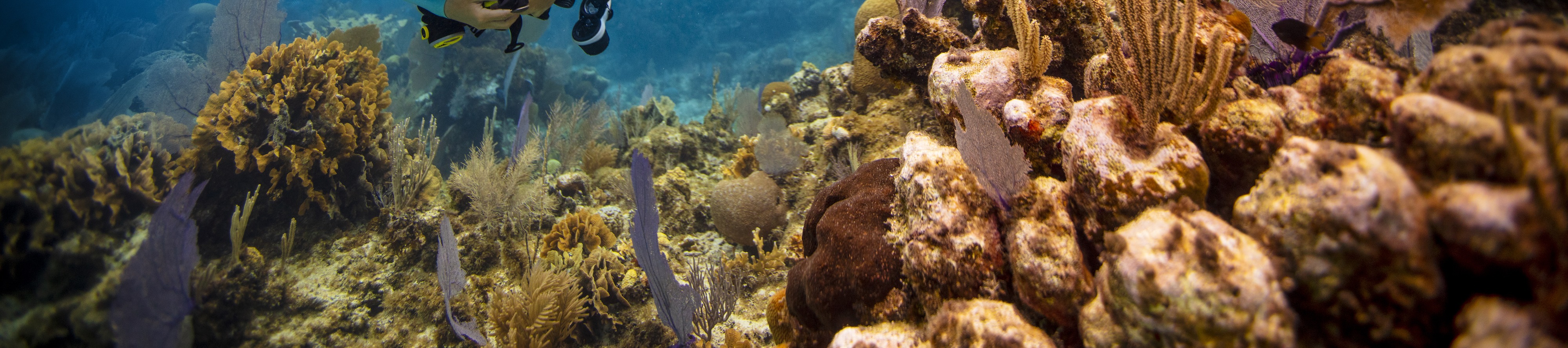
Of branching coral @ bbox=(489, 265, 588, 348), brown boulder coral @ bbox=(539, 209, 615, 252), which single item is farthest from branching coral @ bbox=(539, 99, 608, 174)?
branching coral @ bbox=(489, 265, 588, 348)

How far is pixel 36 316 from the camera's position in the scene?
6.05 ft

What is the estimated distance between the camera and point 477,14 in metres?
2.73

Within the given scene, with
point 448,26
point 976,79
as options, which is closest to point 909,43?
point 976,79

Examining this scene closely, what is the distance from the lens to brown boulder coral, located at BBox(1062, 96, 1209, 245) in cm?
153

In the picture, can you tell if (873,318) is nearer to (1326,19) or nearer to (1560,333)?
(1560,333)

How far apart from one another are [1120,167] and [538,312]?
3153mm

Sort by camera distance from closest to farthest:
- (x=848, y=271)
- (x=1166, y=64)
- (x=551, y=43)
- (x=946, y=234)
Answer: (x=1166, y=64)
(x=946, y=234)
(x=848, y=271)
(x=551, y=43)

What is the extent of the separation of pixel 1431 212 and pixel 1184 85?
918mm

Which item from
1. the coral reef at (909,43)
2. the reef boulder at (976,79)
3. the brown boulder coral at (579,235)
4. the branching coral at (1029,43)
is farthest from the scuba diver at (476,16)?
the branching coral at (1029,43)

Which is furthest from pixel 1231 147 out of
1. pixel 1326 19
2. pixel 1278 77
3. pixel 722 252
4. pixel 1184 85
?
pixel 722 252

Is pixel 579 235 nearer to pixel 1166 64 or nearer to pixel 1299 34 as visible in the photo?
pixel 1166 64

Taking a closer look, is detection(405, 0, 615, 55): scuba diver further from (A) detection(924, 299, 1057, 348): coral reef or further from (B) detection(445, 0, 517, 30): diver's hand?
(A) detection(924, 299, 1057, 348): coral reef

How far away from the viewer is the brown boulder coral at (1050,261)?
5.27 ft

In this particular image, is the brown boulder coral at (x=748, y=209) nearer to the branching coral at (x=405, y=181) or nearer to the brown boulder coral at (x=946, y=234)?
the brown boulder coral at (x=946, y=234)
